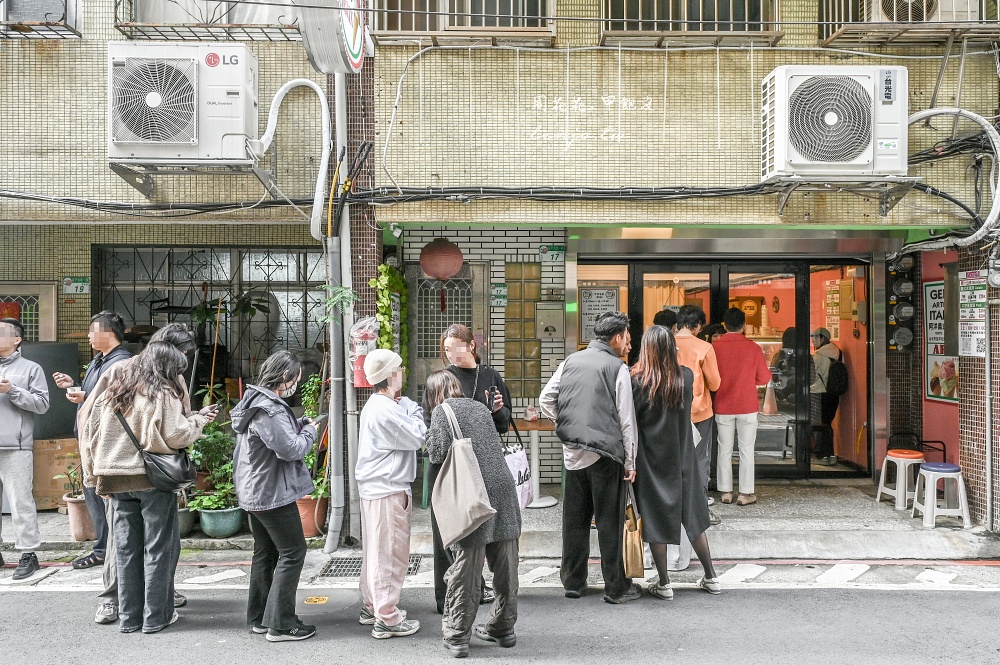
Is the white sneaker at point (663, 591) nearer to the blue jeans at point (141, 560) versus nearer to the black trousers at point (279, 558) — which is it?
the black trousers at point (279, 558)

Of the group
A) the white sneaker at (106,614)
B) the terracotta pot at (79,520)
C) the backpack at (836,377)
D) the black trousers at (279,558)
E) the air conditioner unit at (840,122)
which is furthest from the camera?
the backpack at (836,377)

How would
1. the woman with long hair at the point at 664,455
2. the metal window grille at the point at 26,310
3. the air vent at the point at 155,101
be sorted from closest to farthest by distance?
the woman with long hair at the point at 664,455
the air vent at the point at 155,101
the metal window grille at the point at 26,310

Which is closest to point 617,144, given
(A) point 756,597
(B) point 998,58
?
(B) point 998,58

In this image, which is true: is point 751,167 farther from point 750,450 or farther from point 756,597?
point 756,597

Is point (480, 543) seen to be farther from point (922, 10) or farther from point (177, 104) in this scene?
point (922, 10)

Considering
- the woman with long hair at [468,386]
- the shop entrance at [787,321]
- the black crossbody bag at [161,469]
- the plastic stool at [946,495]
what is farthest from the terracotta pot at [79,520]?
the plastic stool at [946,495]

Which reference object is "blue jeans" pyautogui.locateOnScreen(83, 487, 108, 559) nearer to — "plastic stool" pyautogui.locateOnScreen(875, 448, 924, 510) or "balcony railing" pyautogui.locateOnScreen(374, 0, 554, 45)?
"balcony railing" pyautogui.locateOnScreen(374, 0, 554, 45)

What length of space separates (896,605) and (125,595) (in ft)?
17.7

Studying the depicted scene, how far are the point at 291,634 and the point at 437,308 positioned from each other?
4.80m

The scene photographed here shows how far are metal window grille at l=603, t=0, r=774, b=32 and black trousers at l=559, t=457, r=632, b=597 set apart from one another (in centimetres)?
436

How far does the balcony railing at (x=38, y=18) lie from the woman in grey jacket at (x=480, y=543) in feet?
17.4

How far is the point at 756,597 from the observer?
217 inches

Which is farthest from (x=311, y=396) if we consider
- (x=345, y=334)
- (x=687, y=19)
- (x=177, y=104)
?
(x=687, y=19)

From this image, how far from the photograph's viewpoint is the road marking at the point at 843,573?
5.88 meters
